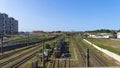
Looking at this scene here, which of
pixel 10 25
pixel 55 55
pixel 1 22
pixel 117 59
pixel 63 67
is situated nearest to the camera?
pixel 63 67

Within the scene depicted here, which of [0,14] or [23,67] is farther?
A: [0,14]

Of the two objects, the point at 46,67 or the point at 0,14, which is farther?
the point at 0,14

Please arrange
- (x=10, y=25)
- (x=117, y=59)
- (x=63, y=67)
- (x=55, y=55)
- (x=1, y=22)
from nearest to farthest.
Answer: (x=63, y=67)
(x=117, y=59)
(x=55, y=55)
(x=1, y=22)
(x=10, y=25)

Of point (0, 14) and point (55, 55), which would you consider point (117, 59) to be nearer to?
point (55, 55)

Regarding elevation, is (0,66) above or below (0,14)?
below

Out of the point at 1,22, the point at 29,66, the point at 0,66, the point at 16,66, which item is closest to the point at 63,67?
the point at 29,66

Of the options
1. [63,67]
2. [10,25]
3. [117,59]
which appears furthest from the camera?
[10,25]

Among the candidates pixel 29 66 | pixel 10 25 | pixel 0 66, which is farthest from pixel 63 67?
pixel 10 25

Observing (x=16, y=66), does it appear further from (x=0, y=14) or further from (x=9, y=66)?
(x=0, y=14)

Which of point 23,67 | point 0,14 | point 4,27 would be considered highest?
point 0,14
